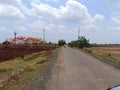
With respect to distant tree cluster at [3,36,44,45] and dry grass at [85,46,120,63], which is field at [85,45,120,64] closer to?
dry grass at [85,46,120,63]

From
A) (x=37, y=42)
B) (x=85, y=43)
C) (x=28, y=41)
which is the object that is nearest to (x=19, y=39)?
(x=28, y=41)

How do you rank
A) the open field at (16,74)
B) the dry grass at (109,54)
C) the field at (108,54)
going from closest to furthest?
the open field at (16,74) < the field at (108,54) < the dry grass at (109,54)

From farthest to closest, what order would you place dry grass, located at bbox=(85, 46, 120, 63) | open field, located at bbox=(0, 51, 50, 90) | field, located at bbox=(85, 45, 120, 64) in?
dry grass, located at bbox=(85, 46, 120, 63), field, located at bbox=(85, 45, 120, 64), open field, located at bbox=(0, 51, 50, 90)

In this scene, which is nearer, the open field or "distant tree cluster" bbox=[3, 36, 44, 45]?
the open field

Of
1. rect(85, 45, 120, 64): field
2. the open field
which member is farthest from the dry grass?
the open field

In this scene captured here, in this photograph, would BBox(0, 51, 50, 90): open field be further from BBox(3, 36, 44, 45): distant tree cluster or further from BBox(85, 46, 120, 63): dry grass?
BBox(3, 36, 44, 45): distant tree cluster

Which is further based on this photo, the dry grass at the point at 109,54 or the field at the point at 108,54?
the dry grass at the point at 109,54

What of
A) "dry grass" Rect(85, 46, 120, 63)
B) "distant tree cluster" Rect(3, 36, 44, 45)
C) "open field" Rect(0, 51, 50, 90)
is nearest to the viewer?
"open field" Rect(0, 51, 50, 90)

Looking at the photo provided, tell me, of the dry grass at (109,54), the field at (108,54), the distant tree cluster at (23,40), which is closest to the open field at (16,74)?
the field at (108,54)

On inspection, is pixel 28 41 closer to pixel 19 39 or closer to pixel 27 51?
pixel 19 39

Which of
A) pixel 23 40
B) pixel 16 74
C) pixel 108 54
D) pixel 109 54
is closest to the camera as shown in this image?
A: pixel 16 74

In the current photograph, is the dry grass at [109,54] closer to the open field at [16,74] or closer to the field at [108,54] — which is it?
the field at [108,54]

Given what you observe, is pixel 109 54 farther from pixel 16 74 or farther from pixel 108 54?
pixel 16 74

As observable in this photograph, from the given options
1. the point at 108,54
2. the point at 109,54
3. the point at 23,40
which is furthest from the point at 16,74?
the point at 23,40
